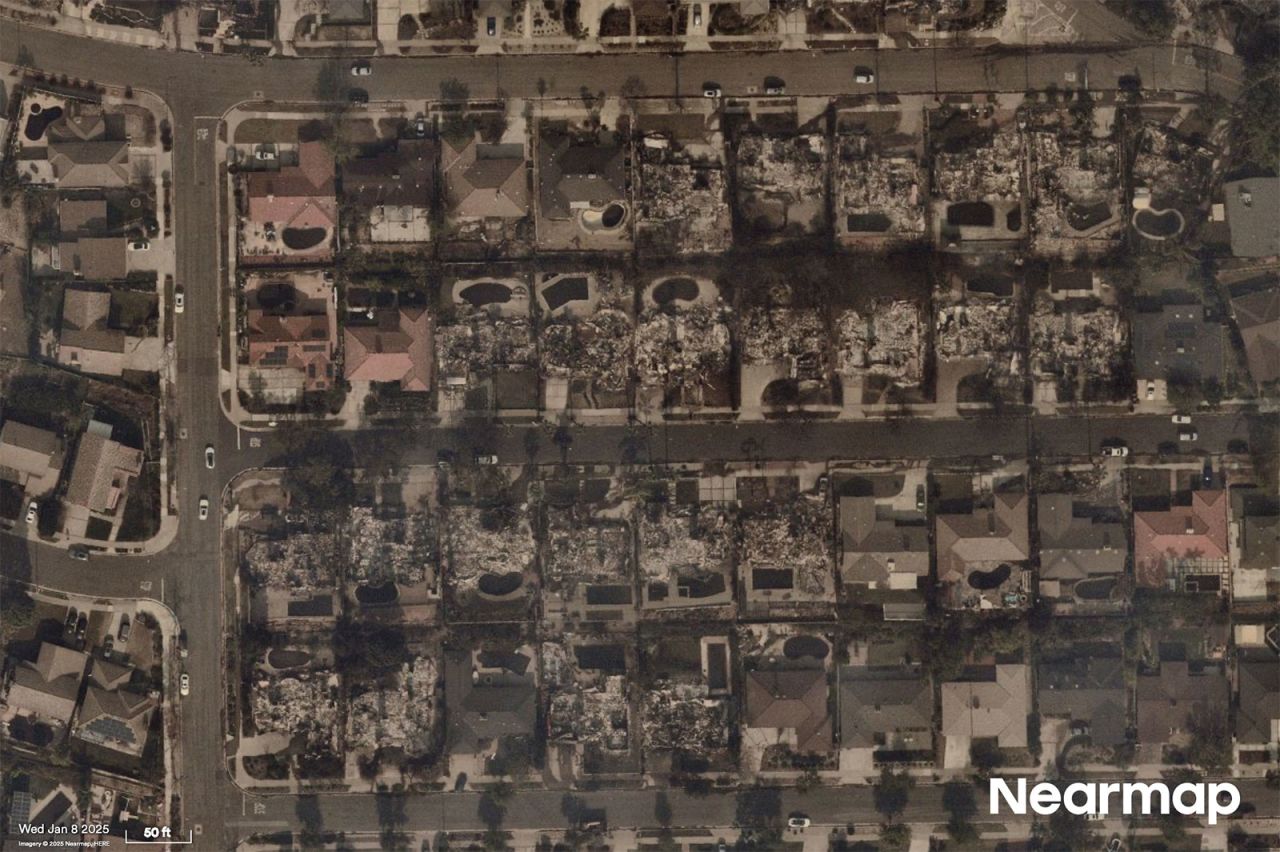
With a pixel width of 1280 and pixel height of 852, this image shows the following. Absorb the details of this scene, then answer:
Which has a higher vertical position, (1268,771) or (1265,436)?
(1265,436)

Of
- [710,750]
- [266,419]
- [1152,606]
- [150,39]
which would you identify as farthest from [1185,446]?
[150,39]

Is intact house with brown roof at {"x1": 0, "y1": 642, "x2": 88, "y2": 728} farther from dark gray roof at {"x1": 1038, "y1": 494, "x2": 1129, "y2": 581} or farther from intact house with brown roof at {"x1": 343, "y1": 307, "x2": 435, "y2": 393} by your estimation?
dark gray roof at {"x1": 1038, "y1": 494, "x2": 1129, "y2": 581}

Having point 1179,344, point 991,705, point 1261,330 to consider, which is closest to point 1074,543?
point 991,705

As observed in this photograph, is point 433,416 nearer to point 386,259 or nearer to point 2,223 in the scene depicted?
point 386,259

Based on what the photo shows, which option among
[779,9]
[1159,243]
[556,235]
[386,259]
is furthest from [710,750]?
[779,9]

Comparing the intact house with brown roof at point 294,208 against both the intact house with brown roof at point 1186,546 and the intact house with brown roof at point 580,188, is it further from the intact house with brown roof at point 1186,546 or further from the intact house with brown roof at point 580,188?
the intact house with brown roof at point 1186,546

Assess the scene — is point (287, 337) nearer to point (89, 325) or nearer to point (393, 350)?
point (393, 350)

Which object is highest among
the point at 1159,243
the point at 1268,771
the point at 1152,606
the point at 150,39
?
the point at 150,39
